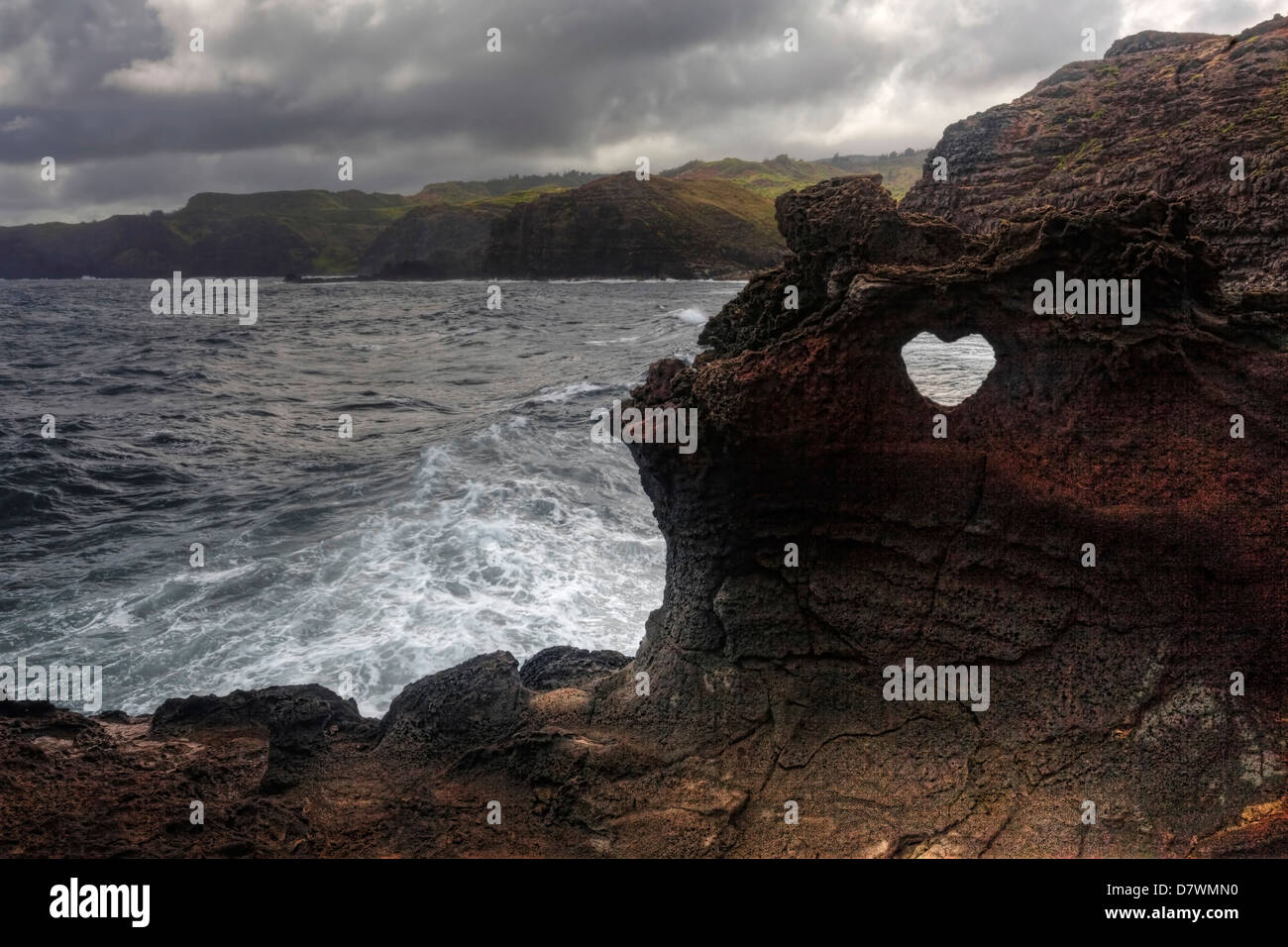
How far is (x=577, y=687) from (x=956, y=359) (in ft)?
53.5

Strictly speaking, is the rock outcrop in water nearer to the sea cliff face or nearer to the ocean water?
the ocean water

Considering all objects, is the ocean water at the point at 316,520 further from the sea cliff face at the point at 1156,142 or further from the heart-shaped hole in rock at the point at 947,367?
the sea cliff face at the point at 1156,142

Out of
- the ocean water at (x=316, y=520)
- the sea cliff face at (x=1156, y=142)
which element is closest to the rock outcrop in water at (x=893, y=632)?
the ocean water at (x=316, y=520)

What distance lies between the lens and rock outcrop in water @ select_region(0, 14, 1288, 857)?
17.0ft

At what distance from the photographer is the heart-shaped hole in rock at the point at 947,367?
53.6ft

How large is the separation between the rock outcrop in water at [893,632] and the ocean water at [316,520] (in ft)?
12.8

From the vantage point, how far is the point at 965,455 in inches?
234

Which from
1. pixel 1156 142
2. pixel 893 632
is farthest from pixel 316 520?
pixel 1156 142

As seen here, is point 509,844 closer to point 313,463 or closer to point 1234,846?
point 1234,846

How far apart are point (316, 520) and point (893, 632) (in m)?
12.1

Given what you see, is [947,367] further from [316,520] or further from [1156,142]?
[316,520]

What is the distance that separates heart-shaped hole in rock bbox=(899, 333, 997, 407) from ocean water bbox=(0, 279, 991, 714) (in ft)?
1.94

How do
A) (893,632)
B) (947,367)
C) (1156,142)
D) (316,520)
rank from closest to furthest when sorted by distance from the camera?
(893,632) < (316,520) < (947,367) < (1156,142)

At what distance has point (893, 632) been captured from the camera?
20.0ft
